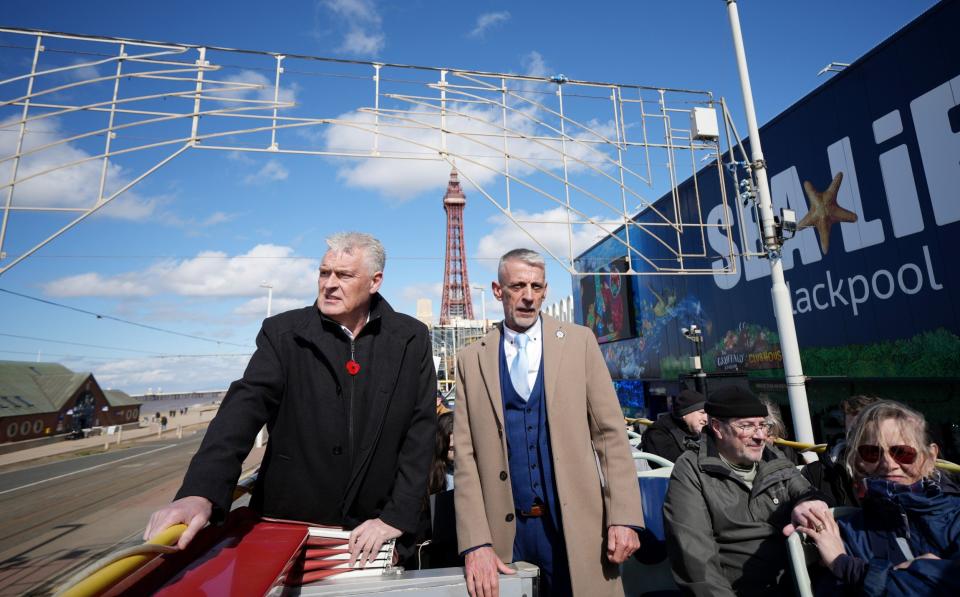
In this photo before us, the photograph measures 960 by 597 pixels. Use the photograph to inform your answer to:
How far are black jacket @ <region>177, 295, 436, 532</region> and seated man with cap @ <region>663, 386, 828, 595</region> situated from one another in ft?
4.30

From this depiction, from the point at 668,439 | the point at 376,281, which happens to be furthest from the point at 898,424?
the point at 376,281

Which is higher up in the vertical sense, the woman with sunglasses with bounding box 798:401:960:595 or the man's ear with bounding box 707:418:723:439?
the man's ear with bounding box 707:418:723:439

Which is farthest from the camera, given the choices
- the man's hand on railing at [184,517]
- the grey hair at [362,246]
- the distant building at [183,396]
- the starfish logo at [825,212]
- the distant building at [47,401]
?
the distant building at [183,396]

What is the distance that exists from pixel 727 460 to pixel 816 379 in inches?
355

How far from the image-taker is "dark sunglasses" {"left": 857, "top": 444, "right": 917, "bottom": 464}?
1884 millimetres

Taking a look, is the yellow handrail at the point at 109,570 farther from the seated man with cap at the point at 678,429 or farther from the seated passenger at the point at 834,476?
the seated man with cap at the point at 678,429

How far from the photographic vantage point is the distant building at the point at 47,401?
2720cm

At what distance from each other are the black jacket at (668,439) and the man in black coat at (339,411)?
291 centimetres

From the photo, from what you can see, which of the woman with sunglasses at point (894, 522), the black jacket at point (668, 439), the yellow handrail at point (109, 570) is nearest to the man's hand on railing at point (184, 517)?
the yellow handrail at point (109, 570)

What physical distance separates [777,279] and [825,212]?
5041 millimetres

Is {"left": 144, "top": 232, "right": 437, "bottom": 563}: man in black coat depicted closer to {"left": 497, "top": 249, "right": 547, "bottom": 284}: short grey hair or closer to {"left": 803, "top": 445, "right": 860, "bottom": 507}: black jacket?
{"left": 497, "top": 249, "right": 547, "bottom": 284}: short grey hair

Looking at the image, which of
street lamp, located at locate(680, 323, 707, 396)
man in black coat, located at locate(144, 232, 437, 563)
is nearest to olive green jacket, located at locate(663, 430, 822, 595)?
man in black coat, located at locate(144, 232, 437, 563)

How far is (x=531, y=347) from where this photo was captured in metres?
2.20

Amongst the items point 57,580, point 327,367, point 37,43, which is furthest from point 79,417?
point 327,367
